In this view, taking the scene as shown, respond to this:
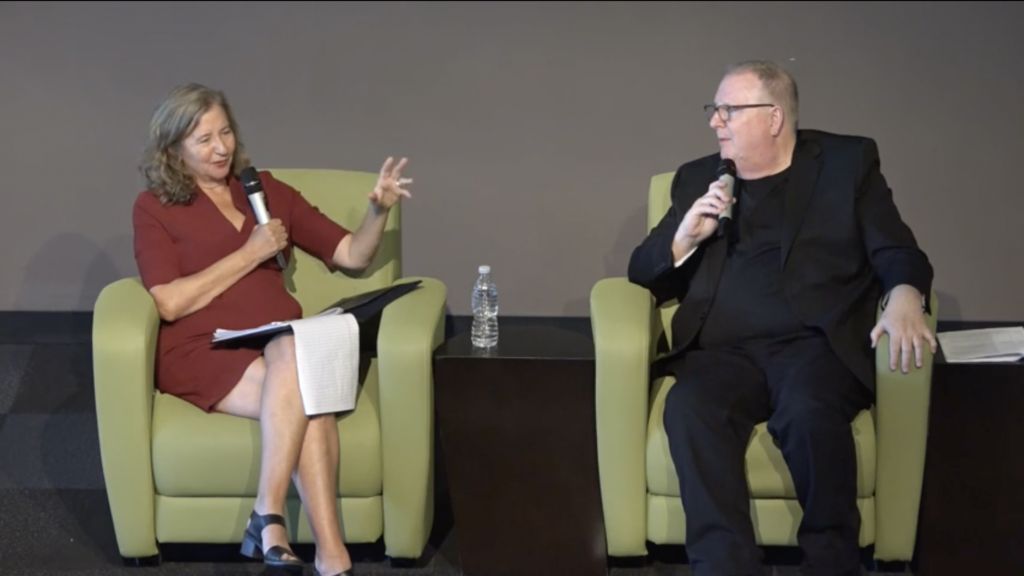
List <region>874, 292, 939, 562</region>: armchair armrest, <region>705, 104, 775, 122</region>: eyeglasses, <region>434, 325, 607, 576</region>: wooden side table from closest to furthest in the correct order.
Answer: <region>874, 292, 939, 562</region>: armchair armrest → <region>434, 325, 607, 576</region>: wooden side table → <region>705, 104, 775, 122</region>: eyeglasses

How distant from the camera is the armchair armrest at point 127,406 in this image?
3.04 metres

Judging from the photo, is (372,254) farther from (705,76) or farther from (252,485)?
(705,76)

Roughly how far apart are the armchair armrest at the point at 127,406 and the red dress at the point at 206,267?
67 mm

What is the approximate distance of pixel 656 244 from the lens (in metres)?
3.24

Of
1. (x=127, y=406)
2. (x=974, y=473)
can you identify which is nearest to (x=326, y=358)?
(x=127, y=406)

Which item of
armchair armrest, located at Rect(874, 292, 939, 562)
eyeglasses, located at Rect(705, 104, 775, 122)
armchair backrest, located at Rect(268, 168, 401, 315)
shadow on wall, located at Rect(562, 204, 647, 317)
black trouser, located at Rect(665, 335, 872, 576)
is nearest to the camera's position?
black trouser, located at Rect(665, 335, 872, 576)

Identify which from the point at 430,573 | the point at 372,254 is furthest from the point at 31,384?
the point at 430,573

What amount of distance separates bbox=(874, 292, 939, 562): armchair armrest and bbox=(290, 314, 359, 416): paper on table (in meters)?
1.25

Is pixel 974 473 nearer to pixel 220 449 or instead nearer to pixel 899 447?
pixel 899 447

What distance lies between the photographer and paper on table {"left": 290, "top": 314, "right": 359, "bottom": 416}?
3.04 m

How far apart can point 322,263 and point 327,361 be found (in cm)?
54

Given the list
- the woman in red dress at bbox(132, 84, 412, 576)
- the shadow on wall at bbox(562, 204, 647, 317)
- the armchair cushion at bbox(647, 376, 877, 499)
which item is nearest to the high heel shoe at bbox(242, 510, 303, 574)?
the woman in red dress at bbox(132, 84, 412, 576)

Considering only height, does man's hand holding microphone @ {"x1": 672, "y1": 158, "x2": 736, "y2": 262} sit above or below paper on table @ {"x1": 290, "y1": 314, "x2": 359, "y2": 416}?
above

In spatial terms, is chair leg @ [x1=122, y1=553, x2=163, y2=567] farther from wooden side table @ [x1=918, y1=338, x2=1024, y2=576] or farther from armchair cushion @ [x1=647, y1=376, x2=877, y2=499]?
wooden side table @ [x1=918, y1=338, x2=1024, y2=576]
